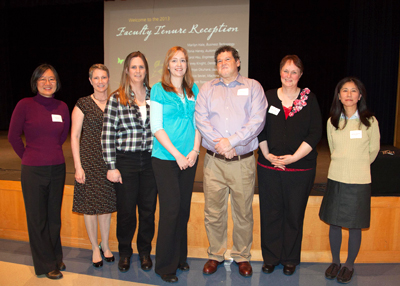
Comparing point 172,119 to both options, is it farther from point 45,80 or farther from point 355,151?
point 355,151

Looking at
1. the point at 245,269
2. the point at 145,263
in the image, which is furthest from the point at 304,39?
the point at 145,263

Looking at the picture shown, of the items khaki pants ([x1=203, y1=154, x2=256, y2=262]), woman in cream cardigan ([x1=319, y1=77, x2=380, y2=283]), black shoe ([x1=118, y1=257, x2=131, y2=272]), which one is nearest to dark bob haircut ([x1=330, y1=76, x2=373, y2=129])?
woman in cream cardigan ([x1=319, y1=77, x2=380, y2=283])

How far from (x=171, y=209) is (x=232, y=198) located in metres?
0.45

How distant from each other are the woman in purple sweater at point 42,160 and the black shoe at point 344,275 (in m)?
1.95

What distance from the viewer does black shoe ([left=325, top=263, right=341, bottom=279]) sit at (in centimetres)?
221

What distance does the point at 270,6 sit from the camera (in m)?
6.09

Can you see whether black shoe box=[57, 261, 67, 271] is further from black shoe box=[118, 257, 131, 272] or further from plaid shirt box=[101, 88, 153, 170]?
A: plaid shirt box=[101, 88, 153, 170]

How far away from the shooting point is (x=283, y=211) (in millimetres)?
2254

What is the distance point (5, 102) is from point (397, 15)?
9549mm

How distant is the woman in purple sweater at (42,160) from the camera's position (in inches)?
82.2

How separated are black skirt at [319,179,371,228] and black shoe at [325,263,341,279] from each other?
13.7 inches

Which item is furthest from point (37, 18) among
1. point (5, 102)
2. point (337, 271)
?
point (337, 271)

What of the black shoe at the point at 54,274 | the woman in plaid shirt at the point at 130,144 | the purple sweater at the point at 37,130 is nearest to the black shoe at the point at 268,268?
the woman in plaid shirt at the point at 130,144

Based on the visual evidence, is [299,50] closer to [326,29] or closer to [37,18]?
[326,29]
